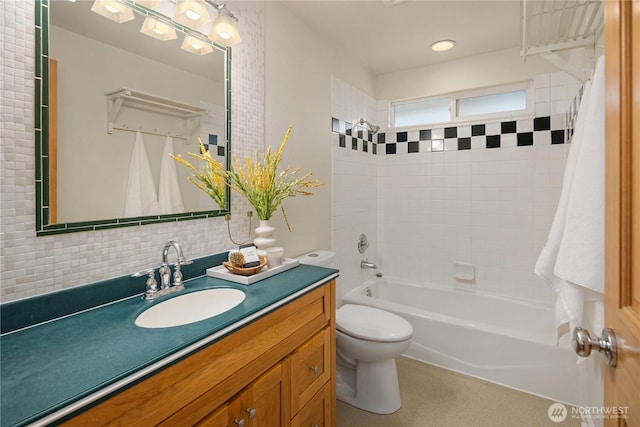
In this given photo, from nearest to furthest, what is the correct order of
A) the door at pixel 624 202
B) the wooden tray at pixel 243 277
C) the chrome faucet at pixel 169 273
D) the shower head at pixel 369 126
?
1. the door at pixel 624 202
2. the chrome faucet at pixel 169 273
3. the wooden tray at pixel 243 277
4. the shower head at pixel 369 126

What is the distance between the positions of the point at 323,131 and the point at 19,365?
2.05 m

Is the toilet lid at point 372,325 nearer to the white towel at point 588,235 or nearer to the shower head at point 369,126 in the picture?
the white towel at point 588,235

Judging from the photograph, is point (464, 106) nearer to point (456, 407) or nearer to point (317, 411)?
point (456, 407)

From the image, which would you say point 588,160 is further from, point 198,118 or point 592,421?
point 198,118

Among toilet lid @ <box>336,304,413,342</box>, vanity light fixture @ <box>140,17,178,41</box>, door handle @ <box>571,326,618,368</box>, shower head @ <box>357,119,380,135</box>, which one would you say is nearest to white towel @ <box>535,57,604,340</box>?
door handle @ <box>571,326,618,368</box>

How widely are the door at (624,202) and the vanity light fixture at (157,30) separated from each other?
4.89 ft

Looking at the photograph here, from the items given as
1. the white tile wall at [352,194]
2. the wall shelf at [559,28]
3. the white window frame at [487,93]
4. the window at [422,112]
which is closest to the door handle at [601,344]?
the wall shelf at [559,28]

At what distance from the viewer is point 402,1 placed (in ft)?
6.16

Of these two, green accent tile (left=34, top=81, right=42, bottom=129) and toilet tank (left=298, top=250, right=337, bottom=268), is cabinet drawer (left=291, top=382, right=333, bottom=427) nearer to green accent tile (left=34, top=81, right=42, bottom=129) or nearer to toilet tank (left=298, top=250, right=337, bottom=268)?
toilet tank (left=298, top=250, right=337, bottom=268)

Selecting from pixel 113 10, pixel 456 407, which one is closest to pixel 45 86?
pixel 113 10

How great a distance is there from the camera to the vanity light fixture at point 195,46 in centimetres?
143

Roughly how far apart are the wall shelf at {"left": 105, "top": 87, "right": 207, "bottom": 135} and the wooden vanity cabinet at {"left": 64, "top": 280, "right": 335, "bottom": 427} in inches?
36.3

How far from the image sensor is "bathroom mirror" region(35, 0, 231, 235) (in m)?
1.00

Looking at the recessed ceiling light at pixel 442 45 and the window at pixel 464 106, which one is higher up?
the recessed ceiling light at pixel 442 45
